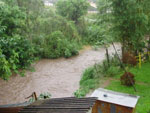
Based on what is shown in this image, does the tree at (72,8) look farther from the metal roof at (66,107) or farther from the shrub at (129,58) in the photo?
the metal roof at (66,107)

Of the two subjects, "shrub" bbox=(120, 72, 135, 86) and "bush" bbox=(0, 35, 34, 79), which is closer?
"bush" bbox=(0, 35, 34, 79)

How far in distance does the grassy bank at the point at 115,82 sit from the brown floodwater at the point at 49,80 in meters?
0.80

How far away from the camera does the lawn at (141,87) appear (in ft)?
20.1

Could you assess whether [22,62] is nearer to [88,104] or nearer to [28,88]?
[88,104]

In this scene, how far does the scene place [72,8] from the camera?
19219 millimetres

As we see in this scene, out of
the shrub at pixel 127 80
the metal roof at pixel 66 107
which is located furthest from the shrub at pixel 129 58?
the metal roof at pixel 66 107

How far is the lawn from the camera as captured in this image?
6.12 metres

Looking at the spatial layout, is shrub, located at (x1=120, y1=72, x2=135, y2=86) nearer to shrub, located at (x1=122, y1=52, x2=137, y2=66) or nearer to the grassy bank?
the grassy bank

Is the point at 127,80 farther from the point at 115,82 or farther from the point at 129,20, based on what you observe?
the point at 129,20

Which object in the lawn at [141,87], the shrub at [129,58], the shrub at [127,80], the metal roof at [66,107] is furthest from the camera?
the shrub at [129,58]

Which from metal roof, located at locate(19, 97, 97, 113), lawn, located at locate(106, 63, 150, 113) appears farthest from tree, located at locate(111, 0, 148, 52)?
metal roof, located at locate(19, 97, 97, 113)

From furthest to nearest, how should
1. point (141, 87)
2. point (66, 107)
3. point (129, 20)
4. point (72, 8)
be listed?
point (72, 8) → point (129, 20) → point (141, 87) → point (66, 107)

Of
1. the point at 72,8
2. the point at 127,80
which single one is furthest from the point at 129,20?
the point at 72,8

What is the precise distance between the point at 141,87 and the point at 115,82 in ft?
4.44
